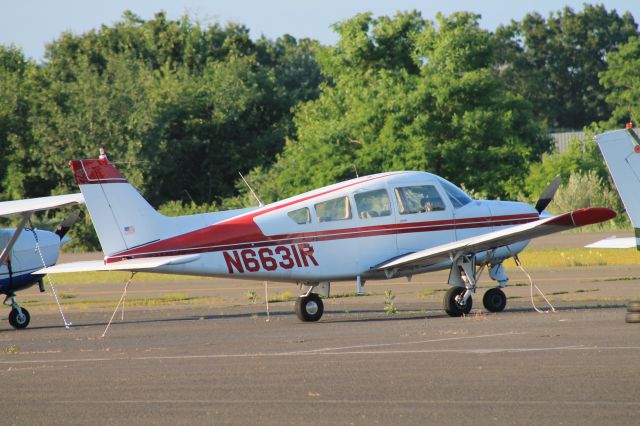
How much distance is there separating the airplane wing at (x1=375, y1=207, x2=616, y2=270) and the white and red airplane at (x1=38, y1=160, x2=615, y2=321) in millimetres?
21

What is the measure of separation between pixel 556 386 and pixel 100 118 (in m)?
51.9

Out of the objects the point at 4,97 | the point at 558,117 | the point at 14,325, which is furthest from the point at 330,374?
the point at 558,117

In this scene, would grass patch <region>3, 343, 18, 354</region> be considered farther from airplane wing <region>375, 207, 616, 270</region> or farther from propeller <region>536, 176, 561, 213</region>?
propeller <region>536, 176, 561, 213</region>

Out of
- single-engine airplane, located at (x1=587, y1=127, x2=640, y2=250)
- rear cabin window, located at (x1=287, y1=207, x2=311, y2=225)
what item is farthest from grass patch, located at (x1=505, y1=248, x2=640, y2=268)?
single-engine airplane, located at (x1=587, y1=127, x2=640, y2=250)

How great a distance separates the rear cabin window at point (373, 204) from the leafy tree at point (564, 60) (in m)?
87.0

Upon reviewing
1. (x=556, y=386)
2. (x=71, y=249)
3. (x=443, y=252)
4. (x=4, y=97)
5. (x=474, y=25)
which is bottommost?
(x=556, y=386)

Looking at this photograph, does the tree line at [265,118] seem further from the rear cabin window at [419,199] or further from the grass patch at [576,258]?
the rear cabin window at [419,199]

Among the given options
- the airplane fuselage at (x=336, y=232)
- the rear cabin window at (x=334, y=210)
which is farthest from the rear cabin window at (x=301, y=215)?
the rear cabin window at (x=334, y=210)

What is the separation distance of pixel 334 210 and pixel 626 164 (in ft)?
20.0

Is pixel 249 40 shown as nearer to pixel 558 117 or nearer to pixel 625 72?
pixel 625 72

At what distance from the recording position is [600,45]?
111312 millimetres

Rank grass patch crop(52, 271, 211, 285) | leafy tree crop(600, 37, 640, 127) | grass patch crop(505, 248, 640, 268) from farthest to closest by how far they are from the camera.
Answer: leafy tree crop(600, 37, 640, 127), grass patch crop(52, 271, 211, 285), grass patch crop(505, 248, 640, 268)

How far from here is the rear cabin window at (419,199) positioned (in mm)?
18984

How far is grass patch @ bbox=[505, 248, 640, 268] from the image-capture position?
31.4 meters
